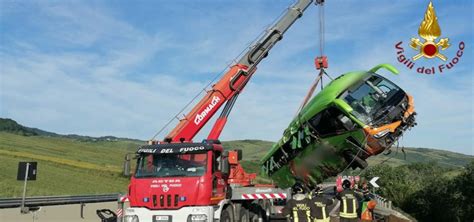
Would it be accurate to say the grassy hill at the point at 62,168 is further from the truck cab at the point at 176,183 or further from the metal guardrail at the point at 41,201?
the metal guardrail at the point at 41,201

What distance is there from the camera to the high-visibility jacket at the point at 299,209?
8.92m

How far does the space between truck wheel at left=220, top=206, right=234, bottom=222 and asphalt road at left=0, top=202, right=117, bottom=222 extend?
743 centimetres

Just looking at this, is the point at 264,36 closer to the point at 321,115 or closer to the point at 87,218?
the point at 321,115

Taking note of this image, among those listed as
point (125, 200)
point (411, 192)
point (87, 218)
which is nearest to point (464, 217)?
point (411, 192)

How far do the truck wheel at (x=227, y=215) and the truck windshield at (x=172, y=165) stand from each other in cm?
125

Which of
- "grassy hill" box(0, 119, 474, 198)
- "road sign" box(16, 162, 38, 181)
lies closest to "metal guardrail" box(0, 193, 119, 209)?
"road sign" box(16, 162, 38, 181)

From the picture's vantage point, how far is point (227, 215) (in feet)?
38.0

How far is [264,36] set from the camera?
54.4 ft

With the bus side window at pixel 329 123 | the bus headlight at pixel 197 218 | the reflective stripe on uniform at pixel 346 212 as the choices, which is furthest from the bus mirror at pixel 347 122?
the bus headlight at pixel 197 218

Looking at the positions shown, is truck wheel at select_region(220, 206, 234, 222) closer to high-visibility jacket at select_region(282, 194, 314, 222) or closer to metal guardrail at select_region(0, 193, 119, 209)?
high-visibility jacket at select_region(282, 194, 314, 222)

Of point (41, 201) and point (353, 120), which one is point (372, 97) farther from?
point (41, 201)

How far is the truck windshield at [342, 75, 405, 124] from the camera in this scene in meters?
12.0

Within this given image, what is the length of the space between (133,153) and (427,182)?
117ft

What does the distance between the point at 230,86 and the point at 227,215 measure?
535 centimetres
